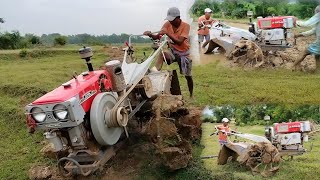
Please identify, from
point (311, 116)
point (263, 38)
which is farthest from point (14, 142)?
point (263, 38)

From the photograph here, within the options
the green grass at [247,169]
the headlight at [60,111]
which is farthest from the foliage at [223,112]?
the headlight at [60,111]

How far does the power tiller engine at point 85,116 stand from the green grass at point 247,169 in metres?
1.47

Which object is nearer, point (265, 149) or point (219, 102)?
point (265, 149)

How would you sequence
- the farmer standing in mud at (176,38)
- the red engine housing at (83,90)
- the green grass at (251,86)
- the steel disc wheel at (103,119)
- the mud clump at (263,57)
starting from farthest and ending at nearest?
1. the mud clump at (263,57)
2. the green grass at (251,86)
3. the farmer standing in mud at (176,38)
4. the steel disc wheel at (103,119)
5. the red engine housing at (83,90)

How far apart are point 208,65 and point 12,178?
6391 mm

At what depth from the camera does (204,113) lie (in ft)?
27.5

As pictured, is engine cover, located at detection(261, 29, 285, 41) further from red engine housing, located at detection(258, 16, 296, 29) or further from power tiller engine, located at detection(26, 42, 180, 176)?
power tiller engine, located at detection(26, 42, 180, 176)

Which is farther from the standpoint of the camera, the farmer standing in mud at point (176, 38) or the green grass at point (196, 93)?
the farmer standing in mud at point (176, 38)

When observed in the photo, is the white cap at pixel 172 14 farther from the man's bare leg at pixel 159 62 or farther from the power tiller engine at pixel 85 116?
the power tiller engine at pixel 85 116

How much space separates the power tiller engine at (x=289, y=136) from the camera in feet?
23.4

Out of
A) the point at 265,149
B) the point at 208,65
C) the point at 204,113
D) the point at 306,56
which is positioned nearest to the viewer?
the point at 265,149

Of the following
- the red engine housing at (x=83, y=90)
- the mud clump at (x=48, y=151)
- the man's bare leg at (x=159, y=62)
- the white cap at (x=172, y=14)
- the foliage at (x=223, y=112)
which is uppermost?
the white cap at (x=172, y=14)

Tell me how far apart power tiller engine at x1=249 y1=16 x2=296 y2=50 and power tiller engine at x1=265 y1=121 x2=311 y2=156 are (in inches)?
154

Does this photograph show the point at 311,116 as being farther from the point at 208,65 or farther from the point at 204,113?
the point at 208,65
